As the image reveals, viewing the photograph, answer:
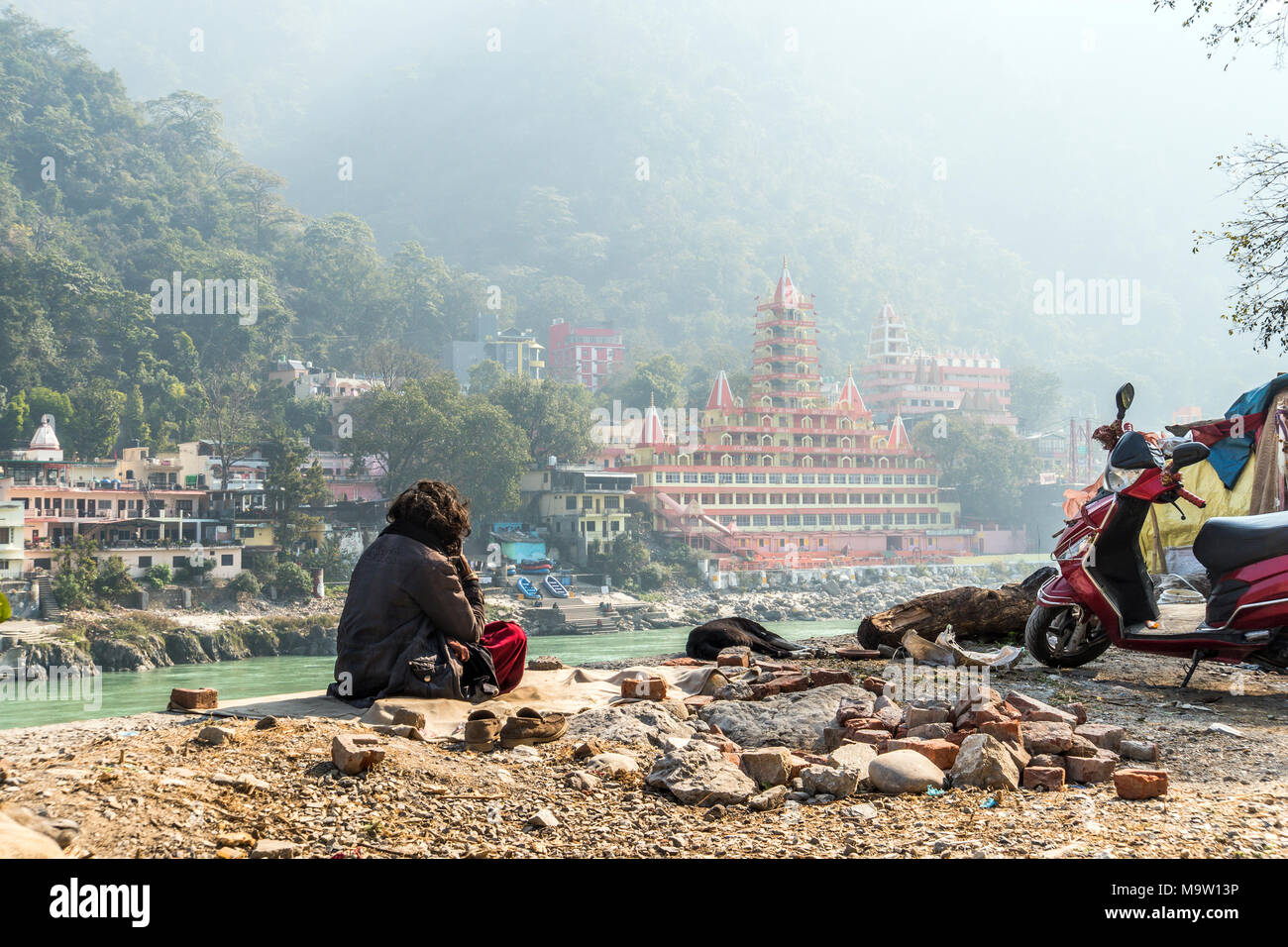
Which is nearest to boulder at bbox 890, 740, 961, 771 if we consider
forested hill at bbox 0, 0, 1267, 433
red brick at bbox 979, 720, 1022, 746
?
red brick at bbox 979, 720, 1022, 746

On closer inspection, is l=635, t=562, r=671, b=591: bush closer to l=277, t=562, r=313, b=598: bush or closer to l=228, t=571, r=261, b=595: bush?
l=277, t=562, r=313, b=598: bush

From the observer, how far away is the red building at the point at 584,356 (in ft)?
213

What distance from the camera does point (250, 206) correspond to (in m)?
56.8

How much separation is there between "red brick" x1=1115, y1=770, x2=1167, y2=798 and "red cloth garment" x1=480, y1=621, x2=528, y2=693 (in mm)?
2060

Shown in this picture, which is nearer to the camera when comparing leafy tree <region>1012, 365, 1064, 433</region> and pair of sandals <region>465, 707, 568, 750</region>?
pair of sandals <region>465, 707, 568, 750</region>

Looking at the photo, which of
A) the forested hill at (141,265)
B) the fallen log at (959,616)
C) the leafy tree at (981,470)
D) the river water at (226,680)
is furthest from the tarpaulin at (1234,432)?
the leafy tree at (981,470)

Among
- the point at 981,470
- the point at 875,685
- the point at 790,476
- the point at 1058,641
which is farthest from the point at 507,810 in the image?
the point at 981,470

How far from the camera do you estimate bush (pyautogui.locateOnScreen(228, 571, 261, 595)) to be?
90.6 feet

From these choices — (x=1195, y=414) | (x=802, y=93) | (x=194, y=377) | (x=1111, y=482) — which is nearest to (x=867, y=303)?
(x=1195, y=414)

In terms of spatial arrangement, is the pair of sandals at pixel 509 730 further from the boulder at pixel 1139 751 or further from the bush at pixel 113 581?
the bush at pixel 113 581

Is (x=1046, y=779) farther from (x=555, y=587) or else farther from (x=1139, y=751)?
(x=555, y=587)
